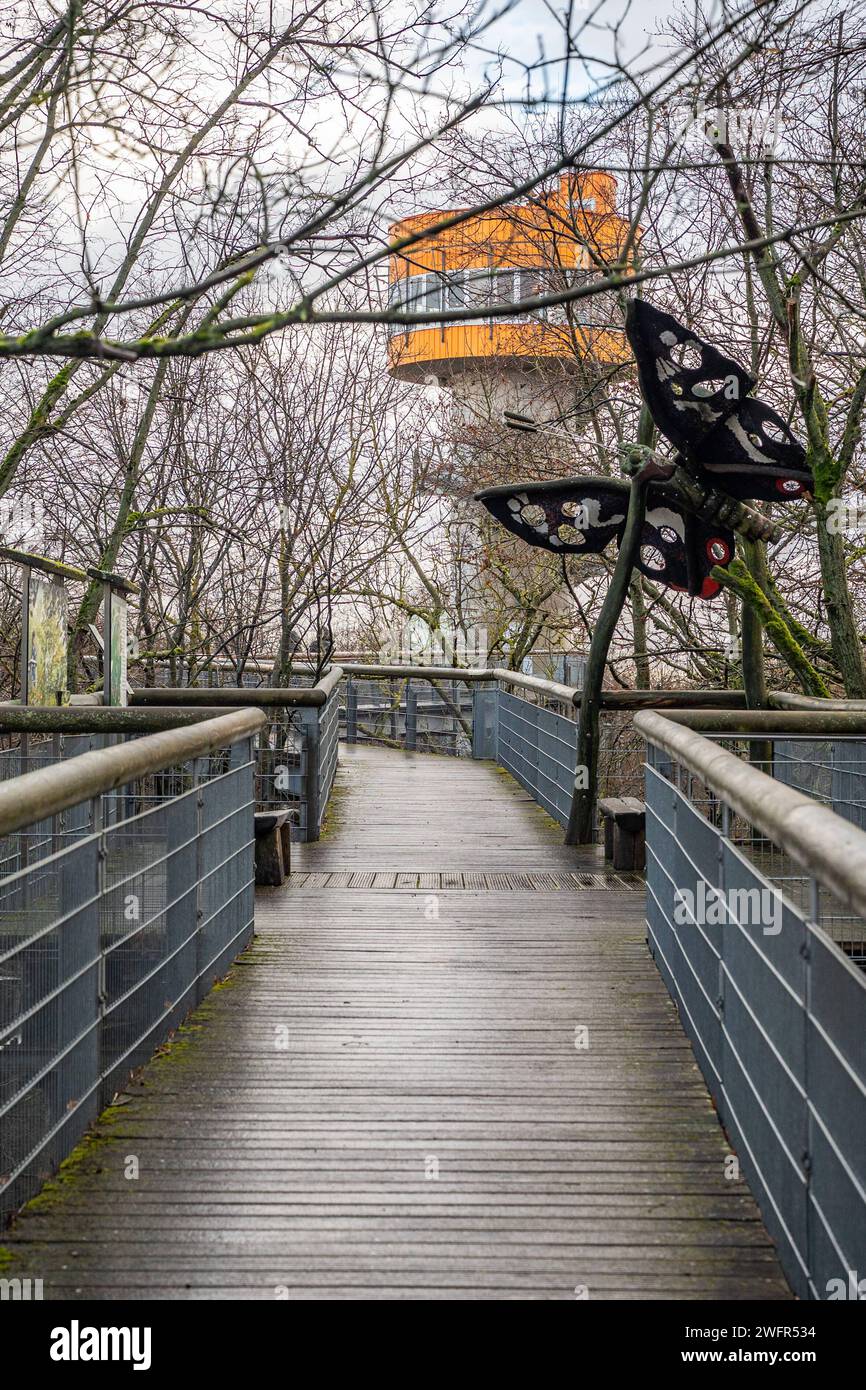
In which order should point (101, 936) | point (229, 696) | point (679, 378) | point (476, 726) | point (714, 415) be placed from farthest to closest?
point (476, 726), point (229, 696), point (714, 415), point (679, 378), point (101, 936)

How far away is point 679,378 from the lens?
292 inches

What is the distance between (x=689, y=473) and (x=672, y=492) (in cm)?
→ 19

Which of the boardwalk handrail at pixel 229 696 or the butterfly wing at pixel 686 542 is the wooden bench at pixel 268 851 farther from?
the butterfly wing at pixel 686 542

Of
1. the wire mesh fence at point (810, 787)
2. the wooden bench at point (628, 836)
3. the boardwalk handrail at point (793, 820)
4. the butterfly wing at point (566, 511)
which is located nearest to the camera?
the boardwalk handrail at point (793, 820)

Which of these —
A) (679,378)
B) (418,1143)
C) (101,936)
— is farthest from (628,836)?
(101,936)

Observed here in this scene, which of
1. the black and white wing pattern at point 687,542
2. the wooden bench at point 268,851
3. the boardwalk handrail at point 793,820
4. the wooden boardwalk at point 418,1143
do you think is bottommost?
the wooden boardwalk at point 418,1143

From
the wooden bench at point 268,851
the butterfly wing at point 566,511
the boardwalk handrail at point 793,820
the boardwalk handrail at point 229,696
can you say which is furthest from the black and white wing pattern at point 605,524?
the boardwalk handrail at point 793,820

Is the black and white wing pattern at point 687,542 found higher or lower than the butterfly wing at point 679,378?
lower

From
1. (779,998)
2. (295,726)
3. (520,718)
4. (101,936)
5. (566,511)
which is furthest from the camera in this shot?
(520,718)

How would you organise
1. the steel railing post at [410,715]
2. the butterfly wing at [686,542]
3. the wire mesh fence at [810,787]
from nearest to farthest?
the wire mesh fence at [810,787], the butterfly wing at [686,542], the steel railing post at [410,715]

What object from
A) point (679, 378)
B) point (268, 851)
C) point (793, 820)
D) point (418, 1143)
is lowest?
point (418, 1143)

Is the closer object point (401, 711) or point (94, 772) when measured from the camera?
point (94, 772)

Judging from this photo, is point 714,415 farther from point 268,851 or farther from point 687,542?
point 268,851

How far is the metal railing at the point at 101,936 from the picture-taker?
124 inches
